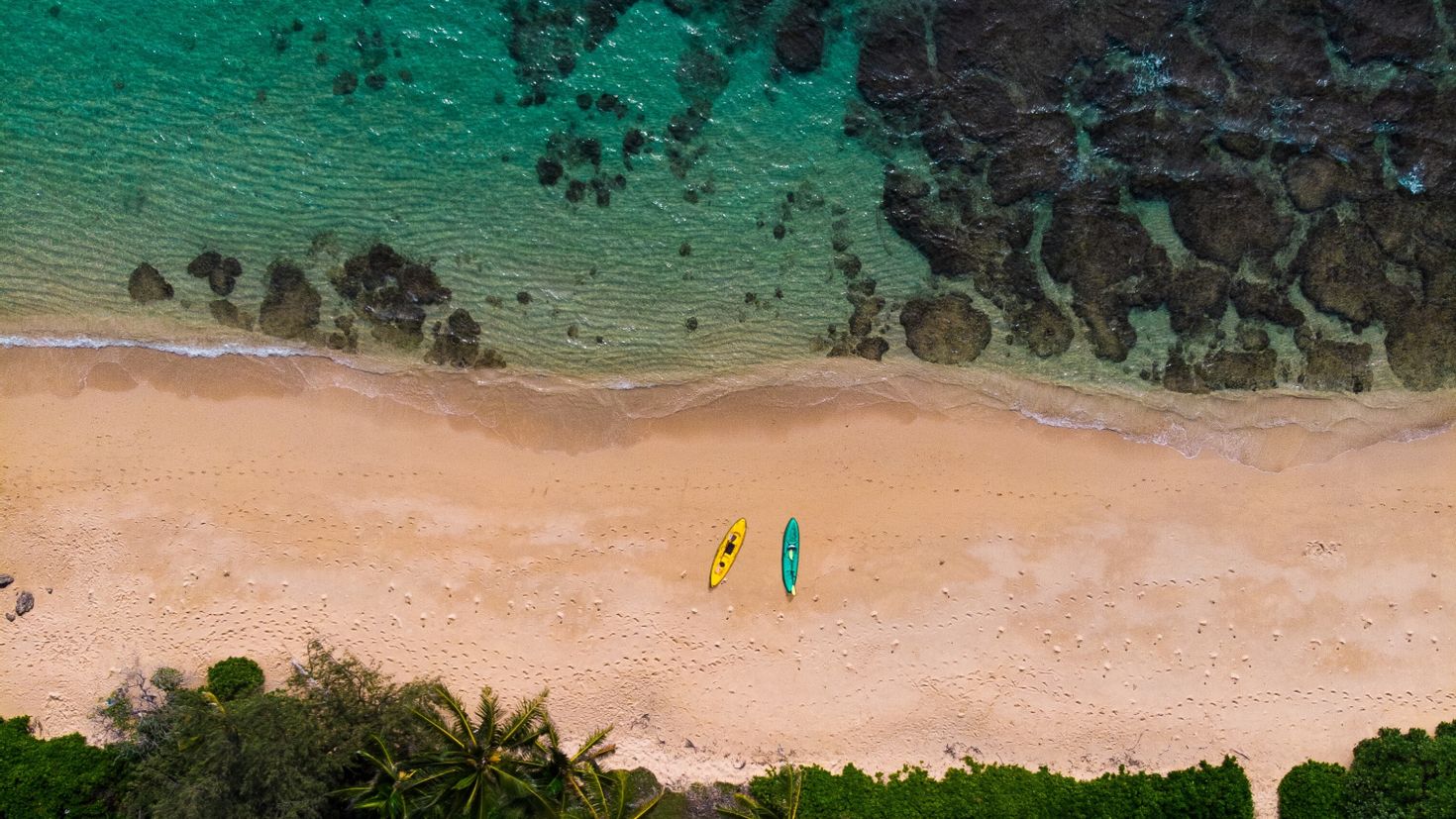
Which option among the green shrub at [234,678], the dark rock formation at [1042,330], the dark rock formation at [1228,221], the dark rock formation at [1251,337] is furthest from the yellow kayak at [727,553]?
the dark rock formation at [1228,221]

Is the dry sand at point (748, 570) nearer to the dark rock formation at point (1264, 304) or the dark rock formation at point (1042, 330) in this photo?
the dark rock formation at point (1042, 330)

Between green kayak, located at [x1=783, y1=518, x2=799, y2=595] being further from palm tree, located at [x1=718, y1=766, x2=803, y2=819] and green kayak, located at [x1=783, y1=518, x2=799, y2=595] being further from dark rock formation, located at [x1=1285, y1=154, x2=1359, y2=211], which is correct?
dark rock formation, located at [x1=1285, y1=154, x2=1359, y2=211]

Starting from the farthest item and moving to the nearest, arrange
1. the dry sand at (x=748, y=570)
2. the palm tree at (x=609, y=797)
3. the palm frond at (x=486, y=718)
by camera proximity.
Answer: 1. the dry sand at (x=748, y=570)
2. the palm tree at (x=609, y=797)
3. the palm frond at (x=486, y=718)

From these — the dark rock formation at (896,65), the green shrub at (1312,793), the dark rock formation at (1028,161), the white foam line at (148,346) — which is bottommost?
the green shrub at (1312,793)

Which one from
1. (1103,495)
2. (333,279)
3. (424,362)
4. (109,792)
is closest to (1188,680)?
(1103,495)

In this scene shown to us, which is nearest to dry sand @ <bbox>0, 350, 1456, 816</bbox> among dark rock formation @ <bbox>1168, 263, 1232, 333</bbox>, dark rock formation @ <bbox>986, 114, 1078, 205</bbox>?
dark rock formation @ <bbox>1168, 263, 1232, 333</bbox>
